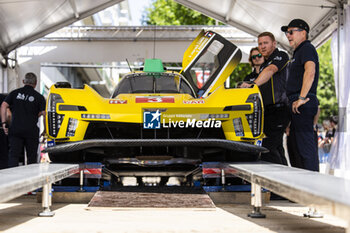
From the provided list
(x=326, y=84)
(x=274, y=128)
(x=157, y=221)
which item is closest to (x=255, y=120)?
(x=274, y=128)

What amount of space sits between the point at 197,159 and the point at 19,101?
144 inches

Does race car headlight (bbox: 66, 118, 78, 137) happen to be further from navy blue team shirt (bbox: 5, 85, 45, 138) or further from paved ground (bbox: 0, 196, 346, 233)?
navy blue team shirt (bbox: 5, 85, 45, 138)

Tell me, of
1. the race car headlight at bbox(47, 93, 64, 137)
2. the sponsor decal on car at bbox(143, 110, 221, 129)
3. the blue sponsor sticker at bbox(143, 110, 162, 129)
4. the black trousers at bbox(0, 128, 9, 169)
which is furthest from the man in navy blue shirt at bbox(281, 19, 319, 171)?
the black trousers at bbox(0, 128, 9, 169)

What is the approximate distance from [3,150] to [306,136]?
564 cm

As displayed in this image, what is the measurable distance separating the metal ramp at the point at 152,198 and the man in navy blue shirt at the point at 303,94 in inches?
46.8

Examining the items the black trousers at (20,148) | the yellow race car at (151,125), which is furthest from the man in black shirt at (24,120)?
the yellow race car at (151,125)

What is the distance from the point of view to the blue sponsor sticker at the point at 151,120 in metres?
4.91

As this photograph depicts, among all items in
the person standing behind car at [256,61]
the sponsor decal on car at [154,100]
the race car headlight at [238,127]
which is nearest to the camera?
the race car headlight at [238,127]

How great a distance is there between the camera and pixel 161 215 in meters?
4.02

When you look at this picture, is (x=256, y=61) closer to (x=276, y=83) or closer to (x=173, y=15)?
(x=276, y=83)

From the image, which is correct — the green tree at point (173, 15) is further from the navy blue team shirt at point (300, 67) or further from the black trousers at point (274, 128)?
the navy blue team shirt at point (300, 67)

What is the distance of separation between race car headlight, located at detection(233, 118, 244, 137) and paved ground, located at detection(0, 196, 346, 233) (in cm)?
80

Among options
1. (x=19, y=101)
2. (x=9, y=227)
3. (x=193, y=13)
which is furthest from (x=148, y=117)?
(x=193, y=13)

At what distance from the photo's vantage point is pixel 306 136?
500 centimetres
